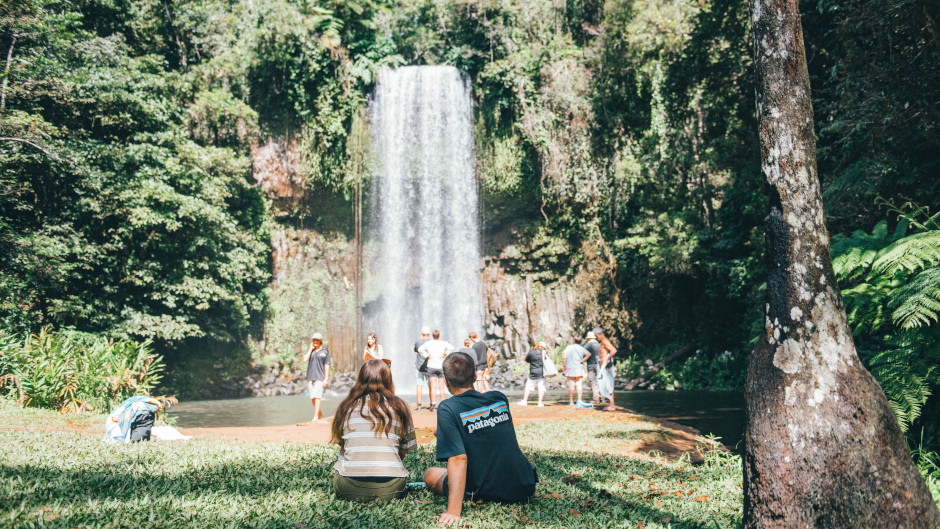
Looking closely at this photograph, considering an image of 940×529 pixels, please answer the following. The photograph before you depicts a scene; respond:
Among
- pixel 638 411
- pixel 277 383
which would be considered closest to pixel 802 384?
pixel 638 411

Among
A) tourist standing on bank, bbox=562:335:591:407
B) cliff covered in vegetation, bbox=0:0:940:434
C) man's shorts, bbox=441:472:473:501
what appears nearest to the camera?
man's shorts, bbox=441:472:473:501

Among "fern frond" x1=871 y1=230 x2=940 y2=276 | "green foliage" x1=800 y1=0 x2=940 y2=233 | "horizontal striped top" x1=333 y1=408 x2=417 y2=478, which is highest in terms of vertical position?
"green foliage" x1=800 y1=0 x2=940 y2=233

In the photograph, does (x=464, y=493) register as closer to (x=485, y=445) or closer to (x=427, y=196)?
(x=485, y=445)

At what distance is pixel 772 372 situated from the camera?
12.1 ft

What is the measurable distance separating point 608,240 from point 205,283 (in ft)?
52.1

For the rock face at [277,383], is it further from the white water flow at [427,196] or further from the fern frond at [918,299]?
the fern frond at [918,299]

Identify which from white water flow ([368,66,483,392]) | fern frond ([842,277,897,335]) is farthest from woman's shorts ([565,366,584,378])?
white water flow ([368,66,483,392])

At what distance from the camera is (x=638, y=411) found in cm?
1458

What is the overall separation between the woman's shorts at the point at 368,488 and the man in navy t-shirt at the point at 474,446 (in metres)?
0.53

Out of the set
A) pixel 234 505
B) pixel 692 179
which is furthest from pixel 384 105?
pixel 234 505

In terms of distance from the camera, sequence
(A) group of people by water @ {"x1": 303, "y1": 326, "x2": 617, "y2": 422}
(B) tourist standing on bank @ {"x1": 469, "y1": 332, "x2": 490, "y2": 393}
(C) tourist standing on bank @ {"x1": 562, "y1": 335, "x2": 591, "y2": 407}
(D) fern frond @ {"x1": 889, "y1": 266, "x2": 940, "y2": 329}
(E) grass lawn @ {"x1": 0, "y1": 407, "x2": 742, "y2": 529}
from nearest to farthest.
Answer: (E) grass lawn @ {"x1": 0, "y1": 407, "x2": 742, "y2": 529} < (D) fern frond @ {"x1": 889, "y1": 266, "x2": 940, "y2": 329} < (A) group of people by water @ {"x1": 303, "y1": 326, "x2": 617, "y2": 422} < (B) tourist standing on bank @ {"x1": 469, "y1": 332, "x2": 490, "y2": 393} < (C) tourist standing on bank @ {"x1": 562, "y1": 335, "x2": 591, "y2": 407}

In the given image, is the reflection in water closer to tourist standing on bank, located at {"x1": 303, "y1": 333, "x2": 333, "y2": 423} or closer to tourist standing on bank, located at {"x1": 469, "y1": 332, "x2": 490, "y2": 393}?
tourist standing on bank, located at {"x1": 303, "y1": 333, "x2": 333, "y2": 423}

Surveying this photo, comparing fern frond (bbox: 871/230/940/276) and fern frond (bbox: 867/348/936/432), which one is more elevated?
fern frond (bbox: 871/230/940/276)

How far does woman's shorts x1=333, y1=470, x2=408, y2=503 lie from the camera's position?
173 inches
